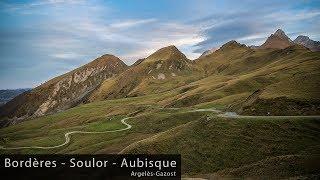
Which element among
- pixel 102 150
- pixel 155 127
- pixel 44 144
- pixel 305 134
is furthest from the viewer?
pixel 44 144

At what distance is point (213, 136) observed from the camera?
84500 millimetres

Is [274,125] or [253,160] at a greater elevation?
[274,125]

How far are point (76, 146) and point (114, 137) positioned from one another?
39.0 ft

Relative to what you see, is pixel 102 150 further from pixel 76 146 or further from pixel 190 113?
pixel 190 113

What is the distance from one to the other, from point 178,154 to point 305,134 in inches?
972

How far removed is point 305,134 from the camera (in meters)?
80.9

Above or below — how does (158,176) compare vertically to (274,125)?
below

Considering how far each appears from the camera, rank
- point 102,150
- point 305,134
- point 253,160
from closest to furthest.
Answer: point 253,160, point 305,134, point 102,150

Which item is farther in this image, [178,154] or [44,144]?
[44,144]

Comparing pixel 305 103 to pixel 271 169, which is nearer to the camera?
pixel 271 169

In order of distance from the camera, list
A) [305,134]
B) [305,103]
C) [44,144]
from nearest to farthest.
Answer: [305,134] < [305,103] < [44,144]

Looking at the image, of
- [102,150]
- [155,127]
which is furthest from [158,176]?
[155,127]

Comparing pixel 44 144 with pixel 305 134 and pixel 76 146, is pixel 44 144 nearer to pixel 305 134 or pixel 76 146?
pixel 76 146

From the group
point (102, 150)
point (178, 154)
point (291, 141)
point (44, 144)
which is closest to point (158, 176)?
point (178, 154)
